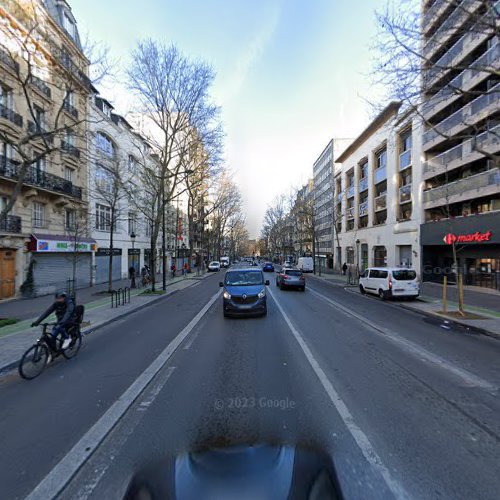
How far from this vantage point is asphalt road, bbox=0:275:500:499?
8.91 ft

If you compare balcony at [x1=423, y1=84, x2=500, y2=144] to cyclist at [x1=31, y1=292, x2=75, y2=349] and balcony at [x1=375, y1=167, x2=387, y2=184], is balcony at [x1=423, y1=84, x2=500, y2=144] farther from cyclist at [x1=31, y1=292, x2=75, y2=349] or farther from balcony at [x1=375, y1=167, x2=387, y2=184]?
cyclist at [x1=31, y1=292, x2=75, y2=349]

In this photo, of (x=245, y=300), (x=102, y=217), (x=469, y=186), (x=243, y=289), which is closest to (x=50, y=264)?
(x=102, y=217)

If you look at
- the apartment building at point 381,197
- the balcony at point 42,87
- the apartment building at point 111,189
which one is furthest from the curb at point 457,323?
the balcony at point 42,87

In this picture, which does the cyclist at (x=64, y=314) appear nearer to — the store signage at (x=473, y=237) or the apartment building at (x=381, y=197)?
the store signage at (x=473, y=237)

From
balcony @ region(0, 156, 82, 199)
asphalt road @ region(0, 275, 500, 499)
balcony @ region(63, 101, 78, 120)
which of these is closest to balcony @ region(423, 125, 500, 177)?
asphalt road @ region(0, 275, 500, 499)

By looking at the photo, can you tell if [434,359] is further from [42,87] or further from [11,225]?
[42,87]

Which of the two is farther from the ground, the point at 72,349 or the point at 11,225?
the point at 11,225

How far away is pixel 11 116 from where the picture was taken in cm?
1491

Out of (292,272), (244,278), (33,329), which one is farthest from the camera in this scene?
(292,272)

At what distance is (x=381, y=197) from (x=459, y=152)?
11.9 m

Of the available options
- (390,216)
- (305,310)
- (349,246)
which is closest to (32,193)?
(305,310)

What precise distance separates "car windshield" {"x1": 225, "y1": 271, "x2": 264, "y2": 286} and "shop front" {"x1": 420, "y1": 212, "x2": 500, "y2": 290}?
11.4m

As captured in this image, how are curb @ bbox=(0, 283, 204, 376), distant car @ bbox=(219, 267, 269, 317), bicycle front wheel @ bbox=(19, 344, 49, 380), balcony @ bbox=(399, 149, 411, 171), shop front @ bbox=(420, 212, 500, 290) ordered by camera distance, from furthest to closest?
1. balcony @ bbox=(399, 149, 411, 171)
2. shop front @ bbox=(420, 212, 500, 290)
3. distant car @ bbox=(219, 267, 269, 317)
4. curb @ bbox=(0, 283, 204, 376)
5. bicycle front wheel @ bbox=(19, 344, 49, 380)

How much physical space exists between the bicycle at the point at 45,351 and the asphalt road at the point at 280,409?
218 mm
